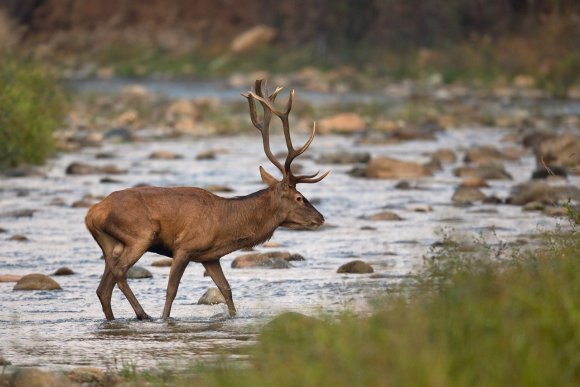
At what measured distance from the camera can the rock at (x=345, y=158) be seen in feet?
83.7

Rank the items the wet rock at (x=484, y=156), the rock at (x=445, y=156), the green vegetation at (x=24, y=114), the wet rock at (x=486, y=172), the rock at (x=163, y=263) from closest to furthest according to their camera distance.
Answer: the rock at (x=163, y=263), the wet rock at (x=486, y=172), the green vegetation at (x=24, y=114), the wet rock at (x=484, y=156), the rock at (x=445, y=156)

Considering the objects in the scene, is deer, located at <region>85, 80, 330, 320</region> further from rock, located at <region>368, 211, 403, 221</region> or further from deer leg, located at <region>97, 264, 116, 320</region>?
rock, located at <region>368, 211, 403, 221</region>

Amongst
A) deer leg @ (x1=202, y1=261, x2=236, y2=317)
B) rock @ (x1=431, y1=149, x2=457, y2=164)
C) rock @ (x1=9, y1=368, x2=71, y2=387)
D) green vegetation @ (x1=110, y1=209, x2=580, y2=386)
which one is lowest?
rock @ (x1=431, y1=149, x2=457, y2=164)

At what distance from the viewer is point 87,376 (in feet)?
27.3

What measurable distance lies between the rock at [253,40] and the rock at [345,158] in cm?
3757

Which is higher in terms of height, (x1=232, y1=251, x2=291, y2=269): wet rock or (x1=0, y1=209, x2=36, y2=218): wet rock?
(x1=0, y1=209, x2=36, y2=218): wet rock

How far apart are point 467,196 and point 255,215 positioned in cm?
799

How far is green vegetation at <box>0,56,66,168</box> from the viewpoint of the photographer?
73.5 feet

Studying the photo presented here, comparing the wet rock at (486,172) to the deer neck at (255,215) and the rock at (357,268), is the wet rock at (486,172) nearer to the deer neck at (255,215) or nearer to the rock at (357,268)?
the rock at (357,268)

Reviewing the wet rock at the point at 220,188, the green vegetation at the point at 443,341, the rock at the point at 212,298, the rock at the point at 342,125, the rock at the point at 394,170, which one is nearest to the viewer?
the green vegetation at the point at 443,341

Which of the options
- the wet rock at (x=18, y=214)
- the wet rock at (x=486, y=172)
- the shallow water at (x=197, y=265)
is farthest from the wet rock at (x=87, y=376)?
the wet rock at (x=486, y=172)

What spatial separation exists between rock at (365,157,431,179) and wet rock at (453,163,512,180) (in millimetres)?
620

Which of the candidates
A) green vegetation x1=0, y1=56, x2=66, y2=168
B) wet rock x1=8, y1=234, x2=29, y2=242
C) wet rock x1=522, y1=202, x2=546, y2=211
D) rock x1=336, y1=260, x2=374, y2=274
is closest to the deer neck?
rock x1=336, y1=260, x2=374, y2=274

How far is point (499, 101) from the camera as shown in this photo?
4181 centimetres
